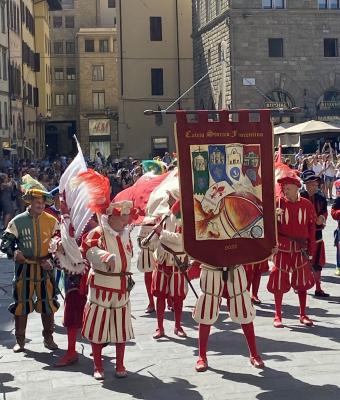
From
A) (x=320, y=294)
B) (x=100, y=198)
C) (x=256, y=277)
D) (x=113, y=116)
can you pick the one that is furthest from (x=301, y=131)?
(x=113, y=116)

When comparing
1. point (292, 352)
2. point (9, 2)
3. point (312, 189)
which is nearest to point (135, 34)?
point (9, 2)

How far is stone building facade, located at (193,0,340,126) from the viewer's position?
36.9m

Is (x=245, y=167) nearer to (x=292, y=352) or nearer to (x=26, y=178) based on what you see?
(x=292, y=352)

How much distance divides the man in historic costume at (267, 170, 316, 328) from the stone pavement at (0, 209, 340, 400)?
1.54 ft

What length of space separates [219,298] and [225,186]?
995 mm

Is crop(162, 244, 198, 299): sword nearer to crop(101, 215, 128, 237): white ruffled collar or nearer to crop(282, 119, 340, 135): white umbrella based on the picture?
crop(101, 215, 128, 237): white ruffled collar

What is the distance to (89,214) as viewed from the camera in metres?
6.79

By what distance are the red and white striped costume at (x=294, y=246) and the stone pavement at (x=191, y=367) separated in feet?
1.62

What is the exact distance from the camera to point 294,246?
8344 millimetres

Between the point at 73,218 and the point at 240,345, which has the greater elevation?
the point at 73,218

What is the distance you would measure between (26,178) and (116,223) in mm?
1780

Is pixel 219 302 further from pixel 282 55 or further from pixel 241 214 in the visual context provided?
pixel 282 55

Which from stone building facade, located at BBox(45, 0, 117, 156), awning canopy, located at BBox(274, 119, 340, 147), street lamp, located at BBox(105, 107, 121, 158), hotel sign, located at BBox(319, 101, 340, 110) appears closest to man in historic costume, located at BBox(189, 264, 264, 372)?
awning canopy, located at BBox(274, 119, 340, 147)

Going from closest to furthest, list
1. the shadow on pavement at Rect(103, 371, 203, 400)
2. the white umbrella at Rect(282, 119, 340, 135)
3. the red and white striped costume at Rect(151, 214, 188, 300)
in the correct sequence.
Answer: the shadow on pavement at Rect(103, 371, 203, 400)
the red and white striped costume at Rect(151, 214, 188, 300)
the white umbrella at Rect(282, 119, 340, 135)
